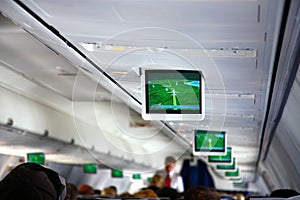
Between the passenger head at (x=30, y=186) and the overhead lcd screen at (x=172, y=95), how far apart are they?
3.15 m

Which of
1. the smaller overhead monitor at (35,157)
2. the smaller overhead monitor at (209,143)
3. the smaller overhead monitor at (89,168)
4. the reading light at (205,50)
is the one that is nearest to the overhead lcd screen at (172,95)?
the reading light at (205,50)

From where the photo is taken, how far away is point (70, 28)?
548 centimetres

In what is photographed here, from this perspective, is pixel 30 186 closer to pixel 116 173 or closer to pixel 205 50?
pixel 205 50

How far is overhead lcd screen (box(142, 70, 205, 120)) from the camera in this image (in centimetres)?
640

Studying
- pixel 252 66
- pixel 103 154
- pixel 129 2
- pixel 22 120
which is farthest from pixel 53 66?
pixel 103 154

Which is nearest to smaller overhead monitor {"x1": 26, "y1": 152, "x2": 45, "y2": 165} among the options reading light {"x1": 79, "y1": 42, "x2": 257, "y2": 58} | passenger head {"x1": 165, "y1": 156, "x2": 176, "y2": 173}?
passenger head {"x1": 165, "y1": 156, "x2": 176, "y2": 173}

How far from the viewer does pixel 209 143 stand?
484 inches

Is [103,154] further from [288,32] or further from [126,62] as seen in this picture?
[288,32]

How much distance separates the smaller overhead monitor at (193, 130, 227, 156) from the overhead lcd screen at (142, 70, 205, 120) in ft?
17.6

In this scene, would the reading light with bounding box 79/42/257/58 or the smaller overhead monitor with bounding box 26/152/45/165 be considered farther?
the smaller overhead monitor with bounding box 26/152/45/165

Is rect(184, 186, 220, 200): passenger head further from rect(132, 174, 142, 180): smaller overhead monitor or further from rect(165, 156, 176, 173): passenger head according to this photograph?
rect(132, 174, 142, 180): smaller overhead monitor

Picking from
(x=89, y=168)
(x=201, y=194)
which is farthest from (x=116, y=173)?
(x=201, y=194)

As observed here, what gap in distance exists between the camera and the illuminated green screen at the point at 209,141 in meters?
12.1

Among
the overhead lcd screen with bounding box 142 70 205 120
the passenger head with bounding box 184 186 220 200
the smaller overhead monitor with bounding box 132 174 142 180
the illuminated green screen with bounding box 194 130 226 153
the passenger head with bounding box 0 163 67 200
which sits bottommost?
the passenger head with bounding box 0 163 67 200
